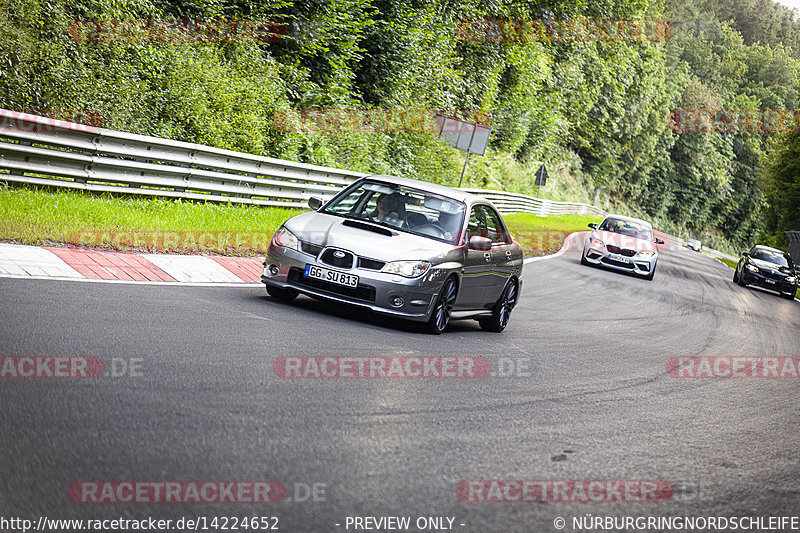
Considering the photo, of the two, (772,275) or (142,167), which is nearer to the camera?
(142,167)

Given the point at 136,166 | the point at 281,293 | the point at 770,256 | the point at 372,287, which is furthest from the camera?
the point at 770,256

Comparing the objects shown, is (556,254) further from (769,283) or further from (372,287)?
(372,287)

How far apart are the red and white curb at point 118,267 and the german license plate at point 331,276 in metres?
1.61

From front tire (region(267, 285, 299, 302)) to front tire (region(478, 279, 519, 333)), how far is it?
7.70ft

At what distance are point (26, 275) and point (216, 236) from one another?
501 centimetres

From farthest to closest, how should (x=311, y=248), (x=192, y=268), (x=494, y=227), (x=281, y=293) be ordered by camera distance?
(x=494, y=227)
(x=192, y=268)
(x=281, y=293)
(x=311, y=248)

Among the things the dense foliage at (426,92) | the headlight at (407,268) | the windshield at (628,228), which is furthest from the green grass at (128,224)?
the windshield at (628,228)

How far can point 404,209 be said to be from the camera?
393 inches

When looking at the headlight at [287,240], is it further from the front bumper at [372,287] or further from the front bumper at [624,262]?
the front bumper at [624,262]

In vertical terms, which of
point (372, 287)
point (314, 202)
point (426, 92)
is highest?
point (426, 92)

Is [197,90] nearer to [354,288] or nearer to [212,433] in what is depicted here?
[354,288]

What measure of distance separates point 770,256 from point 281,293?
23.7 metres

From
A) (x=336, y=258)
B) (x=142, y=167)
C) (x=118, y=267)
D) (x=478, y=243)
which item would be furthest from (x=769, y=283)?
(x=118, y=267)

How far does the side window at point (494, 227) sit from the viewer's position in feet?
35.3
